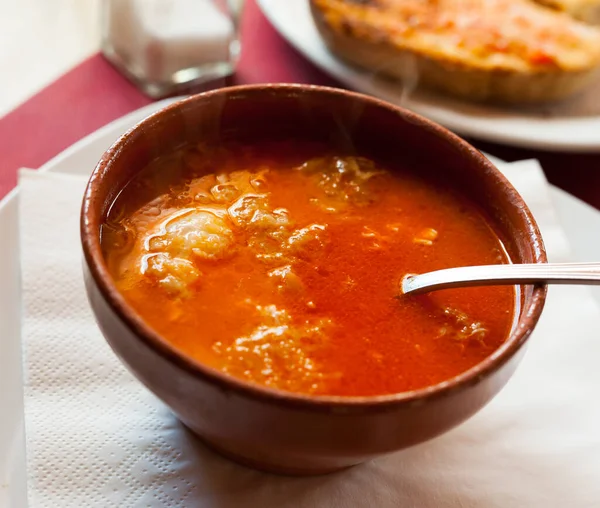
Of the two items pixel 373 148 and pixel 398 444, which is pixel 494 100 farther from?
pixel 398 444

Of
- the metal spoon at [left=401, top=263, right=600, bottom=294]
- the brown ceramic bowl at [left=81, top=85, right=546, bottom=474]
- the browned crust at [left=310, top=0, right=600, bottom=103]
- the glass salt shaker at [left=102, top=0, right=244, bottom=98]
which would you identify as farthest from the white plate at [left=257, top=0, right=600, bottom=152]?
the metal spoon at [left=401, top=263, right=600, bottom=294]

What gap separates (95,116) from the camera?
182 centimetres

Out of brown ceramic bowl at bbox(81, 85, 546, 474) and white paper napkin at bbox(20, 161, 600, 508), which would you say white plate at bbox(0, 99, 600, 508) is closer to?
white paper napkin at bbox(20, 161, 600, 508)

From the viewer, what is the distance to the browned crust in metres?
1.80

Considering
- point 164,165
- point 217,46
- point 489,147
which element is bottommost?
point 489,147

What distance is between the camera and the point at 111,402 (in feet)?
3.73

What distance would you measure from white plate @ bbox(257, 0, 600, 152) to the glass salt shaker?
14cm

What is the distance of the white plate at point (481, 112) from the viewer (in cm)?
170

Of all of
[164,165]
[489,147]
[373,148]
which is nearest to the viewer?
[164,165]

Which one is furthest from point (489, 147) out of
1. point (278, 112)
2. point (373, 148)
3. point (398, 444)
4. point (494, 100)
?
point (398, 444)

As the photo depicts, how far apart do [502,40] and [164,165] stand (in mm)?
1038

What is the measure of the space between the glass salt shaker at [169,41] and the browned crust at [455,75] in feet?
0.86

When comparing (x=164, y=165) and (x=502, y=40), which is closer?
(x=164, y=165)

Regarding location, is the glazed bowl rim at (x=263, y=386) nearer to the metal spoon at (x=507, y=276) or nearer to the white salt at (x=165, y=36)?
Answer: the metal spoon at (x=507, y=276)
